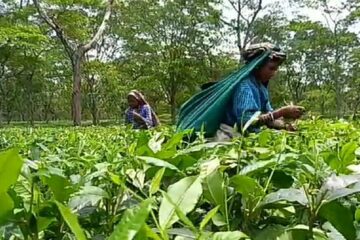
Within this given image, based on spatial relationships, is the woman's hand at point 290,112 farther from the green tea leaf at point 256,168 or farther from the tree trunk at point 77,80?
the tree trunk at point 77,80

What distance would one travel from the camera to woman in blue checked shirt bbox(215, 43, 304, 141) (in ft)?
7.75

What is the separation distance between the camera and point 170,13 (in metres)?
20.6

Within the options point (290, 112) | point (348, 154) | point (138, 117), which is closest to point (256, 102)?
point (290, 112)

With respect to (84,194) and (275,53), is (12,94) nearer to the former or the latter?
(275,53)

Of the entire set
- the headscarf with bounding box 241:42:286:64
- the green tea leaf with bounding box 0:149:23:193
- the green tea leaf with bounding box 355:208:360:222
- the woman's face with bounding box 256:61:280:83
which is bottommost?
the green tea leaf with bounding box 355:208:360:222

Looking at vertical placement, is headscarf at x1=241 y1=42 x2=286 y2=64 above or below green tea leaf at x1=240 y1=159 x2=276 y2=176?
above

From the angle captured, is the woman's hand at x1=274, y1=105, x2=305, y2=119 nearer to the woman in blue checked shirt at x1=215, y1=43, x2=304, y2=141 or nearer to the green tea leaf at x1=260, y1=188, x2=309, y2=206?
the woman in blue checked shirt at x1=215, y1=43, x2=304, y2=141

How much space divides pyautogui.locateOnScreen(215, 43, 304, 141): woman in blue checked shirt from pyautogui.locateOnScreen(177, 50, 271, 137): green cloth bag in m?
0.03

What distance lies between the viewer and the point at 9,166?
1.79 feet

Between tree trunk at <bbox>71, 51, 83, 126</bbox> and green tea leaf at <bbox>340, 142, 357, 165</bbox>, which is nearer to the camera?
green tea leaf at <bbox>340, 142, 357, 165</bbox>

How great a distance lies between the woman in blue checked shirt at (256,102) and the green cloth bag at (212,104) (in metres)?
0.03

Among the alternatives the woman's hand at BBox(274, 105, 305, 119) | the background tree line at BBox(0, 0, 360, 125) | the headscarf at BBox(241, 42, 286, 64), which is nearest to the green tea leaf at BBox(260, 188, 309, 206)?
the woman's hand at BBox(274, 105, 305, 119)

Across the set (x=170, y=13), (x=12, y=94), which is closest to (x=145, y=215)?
(x=170, y=13)

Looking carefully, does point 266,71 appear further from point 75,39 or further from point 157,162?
point 75,39
